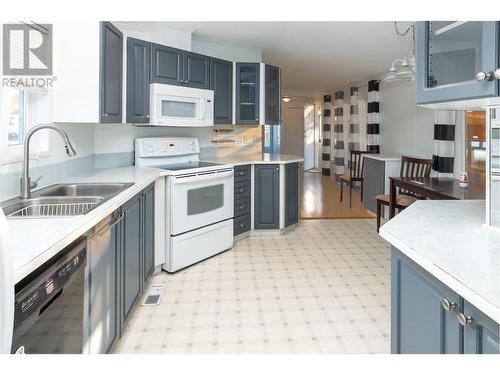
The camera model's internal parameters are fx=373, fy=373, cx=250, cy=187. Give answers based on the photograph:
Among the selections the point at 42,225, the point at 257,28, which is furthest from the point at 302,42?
the point at 42,225

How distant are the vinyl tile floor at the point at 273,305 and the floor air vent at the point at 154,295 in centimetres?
5

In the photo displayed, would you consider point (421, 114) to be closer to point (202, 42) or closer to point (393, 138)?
point (393, 138)

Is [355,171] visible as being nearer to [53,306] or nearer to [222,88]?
[222,88]

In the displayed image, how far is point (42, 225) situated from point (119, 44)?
196 centimetres

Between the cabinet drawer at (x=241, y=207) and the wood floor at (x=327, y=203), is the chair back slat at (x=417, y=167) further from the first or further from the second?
the cabinet drawer at (x=241, y=207)

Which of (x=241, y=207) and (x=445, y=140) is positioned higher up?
(x=445, y=140)

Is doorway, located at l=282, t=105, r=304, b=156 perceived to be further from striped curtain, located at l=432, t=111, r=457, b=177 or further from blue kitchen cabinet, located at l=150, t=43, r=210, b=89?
blue kitchen cabinet, located at l=150, t=43, r=210, b=89

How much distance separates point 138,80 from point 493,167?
8.97ft

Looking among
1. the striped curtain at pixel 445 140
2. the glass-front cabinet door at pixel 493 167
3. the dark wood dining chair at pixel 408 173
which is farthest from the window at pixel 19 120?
the striped curtain at pixel 445 140

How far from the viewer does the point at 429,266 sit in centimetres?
99

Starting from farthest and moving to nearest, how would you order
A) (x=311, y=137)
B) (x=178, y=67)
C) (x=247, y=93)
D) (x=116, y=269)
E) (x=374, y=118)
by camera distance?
(x=311, y=137) → (x=374, y=118) → (x=247, y=93) → (x=178, y=67) → (x=116, y=269)

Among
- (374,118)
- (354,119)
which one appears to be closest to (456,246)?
(374,118)

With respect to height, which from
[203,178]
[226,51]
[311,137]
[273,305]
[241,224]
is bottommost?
[273,305]

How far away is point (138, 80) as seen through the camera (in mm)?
3201
